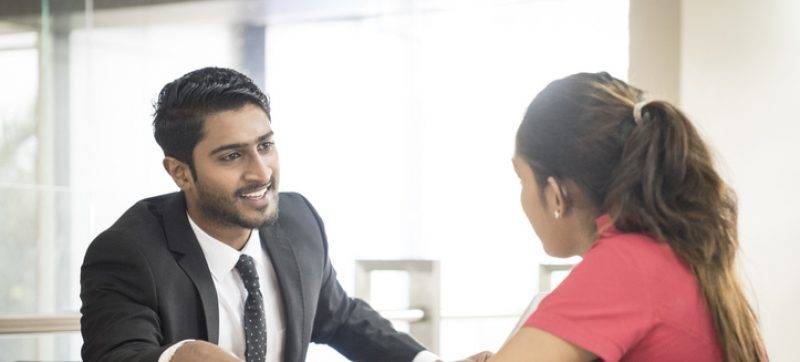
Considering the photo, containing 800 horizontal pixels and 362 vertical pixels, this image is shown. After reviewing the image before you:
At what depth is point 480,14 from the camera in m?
4.92

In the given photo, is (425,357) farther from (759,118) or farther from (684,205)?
(759,118)

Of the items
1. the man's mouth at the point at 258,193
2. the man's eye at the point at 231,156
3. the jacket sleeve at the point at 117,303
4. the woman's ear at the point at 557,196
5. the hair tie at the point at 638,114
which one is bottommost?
the jacket sleeve at the point at 117,303

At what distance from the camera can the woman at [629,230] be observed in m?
1.20

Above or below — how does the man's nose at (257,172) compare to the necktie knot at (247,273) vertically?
above

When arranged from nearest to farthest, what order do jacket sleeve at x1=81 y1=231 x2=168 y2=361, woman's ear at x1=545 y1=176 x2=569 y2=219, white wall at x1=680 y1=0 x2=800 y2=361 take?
woman's ear at x1=545 y1=176 x2=569 y2=219 → jacket sleeve at x1=81 y1=231 x2=168 y2=361 → white wall at x1=680 y1=0 x2=800 y2=361

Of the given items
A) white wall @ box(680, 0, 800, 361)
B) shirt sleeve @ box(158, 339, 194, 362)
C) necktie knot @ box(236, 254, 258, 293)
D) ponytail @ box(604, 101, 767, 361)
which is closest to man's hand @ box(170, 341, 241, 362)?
shirt sleeve @ box(158, 339, 194, 362)

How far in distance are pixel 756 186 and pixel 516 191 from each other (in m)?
1.63

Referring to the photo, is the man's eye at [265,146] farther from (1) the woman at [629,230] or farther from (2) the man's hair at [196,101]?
(1) the woman at [629,230]

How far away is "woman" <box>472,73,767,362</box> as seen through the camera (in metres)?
1.20

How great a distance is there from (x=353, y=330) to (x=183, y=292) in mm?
359

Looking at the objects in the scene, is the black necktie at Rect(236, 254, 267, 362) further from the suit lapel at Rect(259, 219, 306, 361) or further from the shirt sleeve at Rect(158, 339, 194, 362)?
the shirt sleeve at Rect(158, 339, 194, 362)

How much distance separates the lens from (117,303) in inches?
63.6

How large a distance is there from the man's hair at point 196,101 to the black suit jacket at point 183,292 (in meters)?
0.10

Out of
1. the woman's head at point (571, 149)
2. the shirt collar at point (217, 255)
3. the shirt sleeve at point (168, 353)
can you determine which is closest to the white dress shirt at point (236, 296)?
the shirt collar at point (217, 255)
